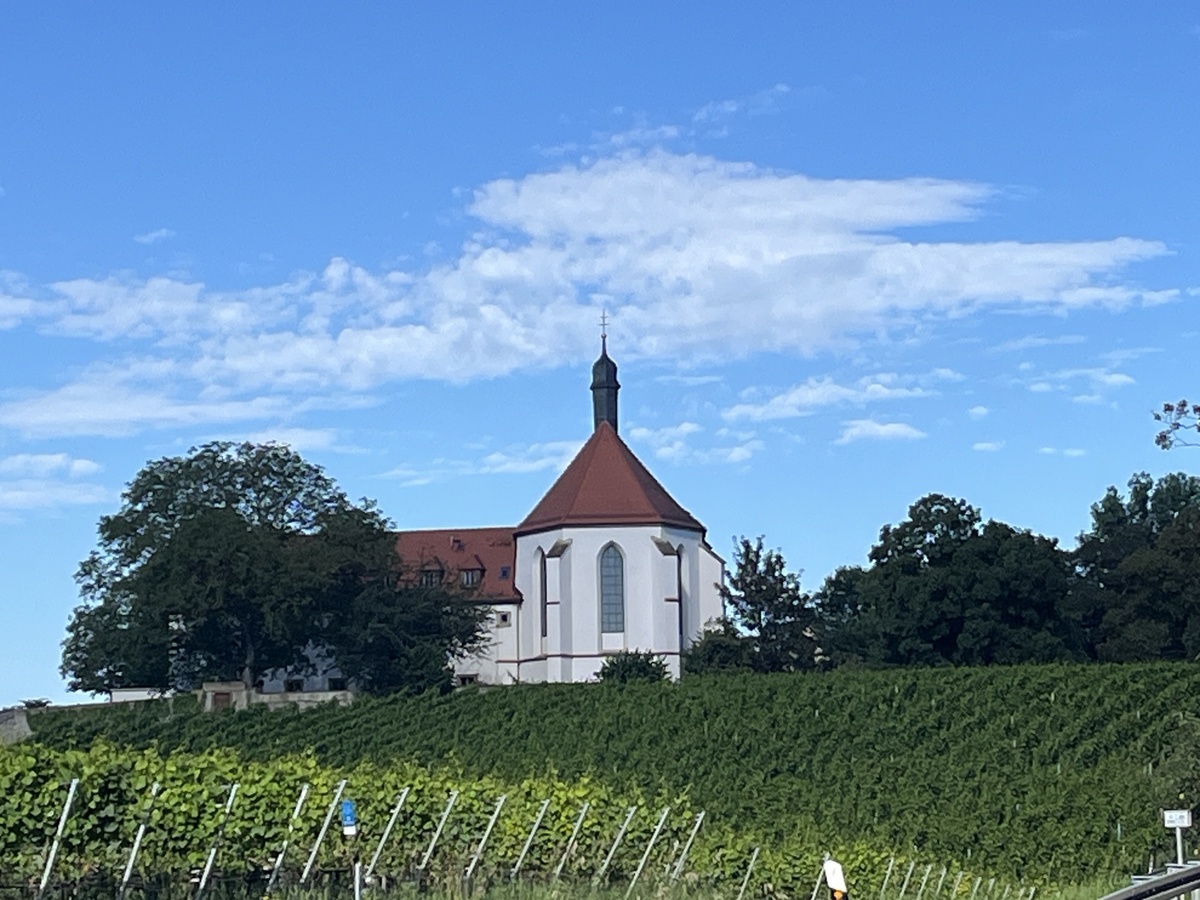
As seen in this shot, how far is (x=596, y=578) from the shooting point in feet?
294

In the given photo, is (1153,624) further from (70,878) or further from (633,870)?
(70,878)

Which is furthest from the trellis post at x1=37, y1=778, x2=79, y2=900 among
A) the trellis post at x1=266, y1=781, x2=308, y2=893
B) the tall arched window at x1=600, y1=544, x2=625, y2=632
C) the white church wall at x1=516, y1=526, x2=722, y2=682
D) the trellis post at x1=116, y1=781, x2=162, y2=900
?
the tall arched window at x1=600, y1=544, x2=625, y2=632

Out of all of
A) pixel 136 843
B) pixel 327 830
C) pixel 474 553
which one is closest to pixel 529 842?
pixel 327 830

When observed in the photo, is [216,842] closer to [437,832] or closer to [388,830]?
→ [388,830]

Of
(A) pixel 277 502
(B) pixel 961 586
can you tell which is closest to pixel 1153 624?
(B) pixel 961 586

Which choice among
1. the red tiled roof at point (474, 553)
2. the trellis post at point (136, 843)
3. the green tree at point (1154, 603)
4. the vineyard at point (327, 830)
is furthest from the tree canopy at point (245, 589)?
the trellis post at point (136, 843)

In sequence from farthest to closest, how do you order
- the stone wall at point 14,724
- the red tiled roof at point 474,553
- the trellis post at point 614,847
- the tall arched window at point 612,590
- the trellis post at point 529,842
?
the red tiled roof at point 474,553
the tall arched window at point 612,590
the stone wall at point 14,724
the trellis post at point 614,847
the trellis post at point 529,842

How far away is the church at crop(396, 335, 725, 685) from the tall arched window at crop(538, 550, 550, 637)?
8cm

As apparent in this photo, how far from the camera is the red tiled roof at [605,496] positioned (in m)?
90.7

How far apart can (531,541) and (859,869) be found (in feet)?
223

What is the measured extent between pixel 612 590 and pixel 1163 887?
69181 mm

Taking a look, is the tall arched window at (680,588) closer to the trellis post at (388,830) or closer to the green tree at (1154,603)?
the green tree at (1154,603)

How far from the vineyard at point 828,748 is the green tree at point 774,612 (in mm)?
20509

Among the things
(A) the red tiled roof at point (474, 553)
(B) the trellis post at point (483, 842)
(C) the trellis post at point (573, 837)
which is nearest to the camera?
(B) the trellis post at point (483, 842)
